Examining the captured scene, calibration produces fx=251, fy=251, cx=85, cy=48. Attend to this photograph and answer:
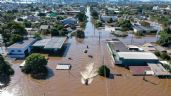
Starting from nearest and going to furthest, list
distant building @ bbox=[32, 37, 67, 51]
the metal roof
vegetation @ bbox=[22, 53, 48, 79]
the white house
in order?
vegetation @ bbox=[22, 53, 48, 79]
the white house
distant building @ bbox=[32, 37, 67, 51]
the metal roof

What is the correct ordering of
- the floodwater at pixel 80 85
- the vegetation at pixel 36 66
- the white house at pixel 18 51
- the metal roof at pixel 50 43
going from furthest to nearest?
the metal roof at pixel 50 43 → the white house at pixel 18 51 → the vegetation at pixel 36 66 → the floodwater at pixel 80 85

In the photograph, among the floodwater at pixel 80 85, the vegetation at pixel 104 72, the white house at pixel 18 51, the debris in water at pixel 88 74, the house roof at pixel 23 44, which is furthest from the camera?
the house roof at pixel 23 44

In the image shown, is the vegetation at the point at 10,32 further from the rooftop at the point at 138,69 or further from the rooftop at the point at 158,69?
the rooftop at the point at 158,69

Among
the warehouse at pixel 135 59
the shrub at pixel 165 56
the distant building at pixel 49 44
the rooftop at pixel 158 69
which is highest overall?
the distant building at pixel 49 44

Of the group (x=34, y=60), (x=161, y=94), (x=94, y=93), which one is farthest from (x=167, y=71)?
(x=34, y=60)

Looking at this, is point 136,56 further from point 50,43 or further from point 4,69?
point 4,69

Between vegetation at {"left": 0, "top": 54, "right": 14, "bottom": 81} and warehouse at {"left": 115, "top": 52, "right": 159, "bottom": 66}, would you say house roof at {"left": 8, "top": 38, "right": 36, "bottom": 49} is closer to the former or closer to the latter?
vegetation at {"left": 0, "top": 54, "right": 14, "bottom": 81}

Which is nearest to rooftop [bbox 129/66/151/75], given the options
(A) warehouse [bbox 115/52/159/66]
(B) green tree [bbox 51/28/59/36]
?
(A) warehouse [bbox 115/52/159/66]

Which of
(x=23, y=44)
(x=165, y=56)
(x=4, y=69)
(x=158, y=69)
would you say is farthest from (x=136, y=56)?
(x=23, y=44)

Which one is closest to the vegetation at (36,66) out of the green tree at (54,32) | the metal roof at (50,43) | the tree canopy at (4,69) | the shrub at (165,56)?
the tree canopy at (4,69)
